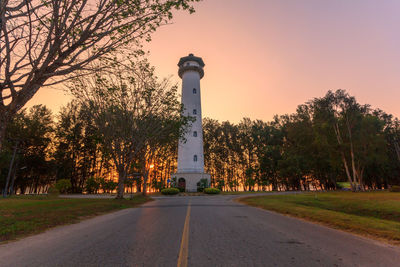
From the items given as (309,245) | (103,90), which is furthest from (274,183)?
(309,245)

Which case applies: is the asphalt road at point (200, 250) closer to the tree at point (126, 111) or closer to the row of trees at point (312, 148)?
the tree at point (126, 111)

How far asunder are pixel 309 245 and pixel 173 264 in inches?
138

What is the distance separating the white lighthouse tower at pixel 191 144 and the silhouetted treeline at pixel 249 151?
3957 mm

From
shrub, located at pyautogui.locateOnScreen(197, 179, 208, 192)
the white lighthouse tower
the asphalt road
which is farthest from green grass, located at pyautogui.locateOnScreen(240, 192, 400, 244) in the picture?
the white lighthouse tower

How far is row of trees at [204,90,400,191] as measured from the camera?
37.5 meters

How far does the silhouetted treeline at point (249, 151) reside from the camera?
37.6m

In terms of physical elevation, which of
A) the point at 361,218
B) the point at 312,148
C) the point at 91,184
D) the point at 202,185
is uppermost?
the point at 312,148

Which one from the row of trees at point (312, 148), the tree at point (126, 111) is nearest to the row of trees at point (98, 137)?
the tree at point (126, 111)

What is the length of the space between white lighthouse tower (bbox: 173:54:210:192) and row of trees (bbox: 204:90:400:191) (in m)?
10.1

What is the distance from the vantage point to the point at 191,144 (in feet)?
145

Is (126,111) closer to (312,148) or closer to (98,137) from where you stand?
(98,137)

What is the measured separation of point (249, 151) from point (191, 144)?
2261 cm

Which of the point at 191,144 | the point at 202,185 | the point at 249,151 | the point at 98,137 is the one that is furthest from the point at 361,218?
the point at 249,151

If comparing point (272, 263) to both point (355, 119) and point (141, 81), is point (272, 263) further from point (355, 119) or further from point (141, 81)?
point (355, 119)
